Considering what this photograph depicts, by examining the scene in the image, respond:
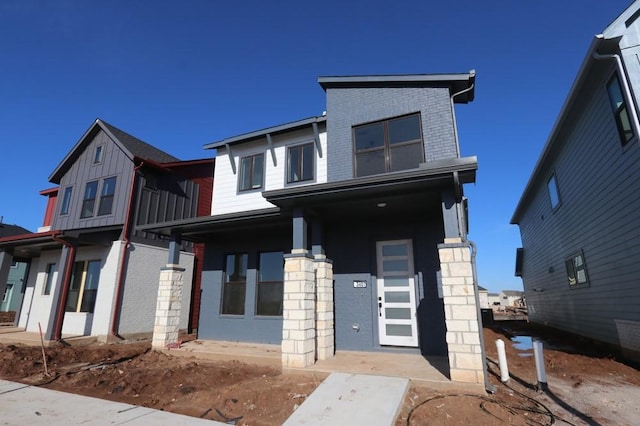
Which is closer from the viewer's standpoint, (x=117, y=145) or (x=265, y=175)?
(x=265, y=175)

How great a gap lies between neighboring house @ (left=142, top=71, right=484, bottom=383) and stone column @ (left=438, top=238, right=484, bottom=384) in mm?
17

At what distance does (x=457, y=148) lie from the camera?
7.72 m

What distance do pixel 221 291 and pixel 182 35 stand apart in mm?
7980

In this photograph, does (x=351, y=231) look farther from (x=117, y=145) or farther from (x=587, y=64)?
(x=117, y=145)

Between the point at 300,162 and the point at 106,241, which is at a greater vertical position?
the point at 300,162

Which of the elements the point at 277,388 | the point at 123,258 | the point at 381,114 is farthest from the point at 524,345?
the point at 123,258

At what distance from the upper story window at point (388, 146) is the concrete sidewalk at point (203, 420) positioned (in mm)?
4942

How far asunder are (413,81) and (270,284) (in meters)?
6.86

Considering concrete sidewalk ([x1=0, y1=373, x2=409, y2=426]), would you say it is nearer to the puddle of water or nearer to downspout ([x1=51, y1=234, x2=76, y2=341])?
downspout ([x1=51, y1=234, x2=76, y2=341])

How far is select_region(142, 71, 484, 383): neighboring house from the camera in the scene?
6.08 metres

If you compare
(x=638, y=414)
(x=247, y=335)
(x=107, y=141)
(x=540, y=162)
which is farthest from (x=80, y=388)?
(x=540, y=162)

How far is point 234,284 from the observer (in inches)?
401

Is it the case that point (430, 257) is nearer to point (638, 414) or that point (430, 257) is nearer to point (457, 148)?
point (457, 148)

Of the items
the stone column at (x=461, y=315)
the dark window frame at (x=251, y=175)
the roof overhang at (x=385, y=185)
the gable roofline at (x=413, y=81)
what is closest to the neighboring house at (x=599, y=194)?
the gable roofline at (x=413, y=81)
